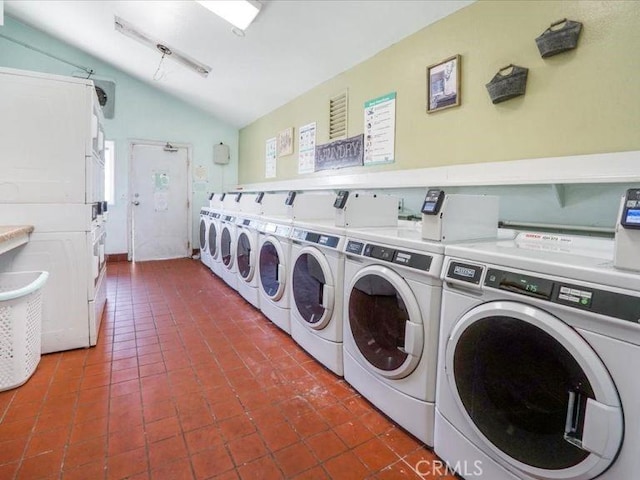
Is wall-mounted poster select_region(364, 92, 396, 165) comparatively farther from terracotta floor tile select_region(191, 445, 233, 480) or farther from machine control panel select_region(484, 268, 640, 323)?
terracotta floor tile select_region(191, 445, 233, 480)

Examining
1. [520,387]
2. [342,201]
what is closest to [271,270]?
[342,201]

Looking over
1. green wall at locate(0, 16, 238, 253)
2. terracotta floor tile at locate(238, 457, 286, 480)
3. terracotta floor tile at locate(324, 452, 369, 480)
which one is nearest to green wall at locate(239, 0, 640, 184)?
terracotta floor tile at locate(324, 452, 369, 480)

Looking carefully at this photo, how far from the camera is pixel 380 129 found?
276 cm

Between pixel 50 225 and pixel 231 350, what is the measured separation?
4.73ft

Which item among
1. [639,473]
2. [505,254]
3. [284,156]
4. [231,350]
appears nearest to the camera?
[639,473]

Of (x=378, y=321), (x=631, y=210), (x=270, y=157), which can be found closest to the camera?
(x=631, y=210)

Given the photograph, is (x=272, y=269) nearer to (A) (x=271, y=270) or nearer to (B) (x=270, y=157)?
(A) (x=271, y=270)

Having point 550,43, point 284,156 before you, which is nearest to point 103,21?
point 284,156

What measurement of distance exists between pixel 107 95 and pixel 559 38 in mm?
5779

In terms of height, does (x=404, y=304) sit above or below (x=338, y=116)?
below

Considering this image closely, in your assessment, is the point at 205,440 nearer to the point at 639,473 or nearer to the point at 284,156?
the point at 639,473

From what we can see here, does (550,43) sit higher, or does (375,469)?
(550,43)

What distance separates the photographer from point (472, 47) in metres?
2.01

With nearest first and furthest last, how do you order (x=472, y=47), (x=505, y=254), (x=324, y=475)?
(x=505, y=254) → (x=324, y=475) → (x=472, y=47)
